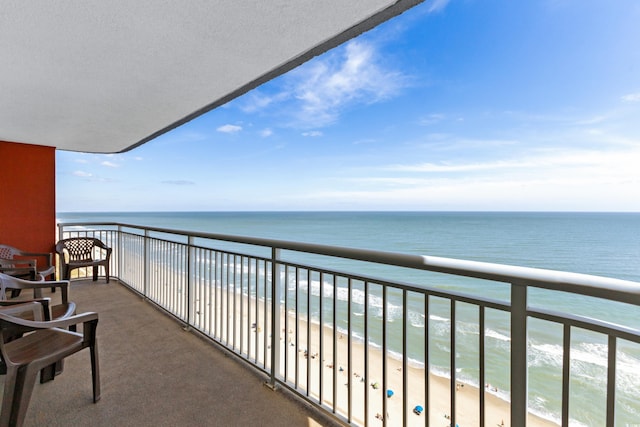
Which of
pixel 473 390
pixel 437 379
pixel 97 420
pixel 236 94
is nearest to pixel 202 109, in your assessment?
pixel 236 94

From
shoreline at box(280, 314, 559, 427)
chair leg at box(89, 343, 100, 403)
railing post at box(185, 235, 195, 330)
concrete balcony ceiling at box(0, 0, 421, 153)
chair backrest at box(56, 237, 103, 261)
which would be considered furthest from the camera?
chair backrest at box(56, 237, 103, 261)

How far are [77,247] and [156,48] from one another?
14.7ft

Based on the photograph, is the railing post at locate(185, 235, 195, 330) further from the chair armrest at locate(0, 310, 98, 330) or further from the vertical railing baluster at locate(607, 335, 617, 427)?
the vertical railing baluster at locate(607, 335, 617, 427)

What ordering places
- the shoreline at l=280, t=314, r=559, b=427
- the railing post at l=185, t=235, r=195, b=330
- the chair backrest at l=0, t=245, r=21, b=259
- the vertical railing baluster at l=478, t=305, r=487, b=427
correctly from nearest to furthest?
the vertical railing baluster at l=478, t=305, r=487, b=427 < the shoreline at l=280, t=314, r=559, b=427 < the railing post at l=185, t=235, r=195, b=330 < the chair backrest at l=0, t=245, r=21, b=259

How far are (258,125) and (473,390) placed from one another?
2139 centimetres

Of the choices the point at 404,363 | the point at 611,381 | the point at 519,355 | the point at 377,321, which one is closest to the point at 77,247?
the point at 404,363

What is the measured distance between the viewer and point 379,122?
70.0 feet

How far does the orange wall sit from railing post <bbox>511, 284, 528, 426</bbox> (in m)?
6.41

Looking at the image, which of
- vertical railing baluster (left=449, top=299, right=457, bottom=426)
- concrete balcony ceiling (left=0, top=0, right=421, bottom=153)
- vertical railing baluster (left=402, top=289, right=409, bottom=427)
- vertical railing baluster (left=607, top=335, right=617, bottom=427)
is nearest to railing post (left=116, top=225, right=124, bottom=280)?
concrete balcony ceiling (left=0, top=0, right=421, bottom=153)

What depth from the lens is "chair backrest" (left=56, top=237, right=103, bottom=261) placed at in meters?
4.77

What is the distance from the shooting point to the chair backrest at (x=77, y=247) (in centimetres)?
477

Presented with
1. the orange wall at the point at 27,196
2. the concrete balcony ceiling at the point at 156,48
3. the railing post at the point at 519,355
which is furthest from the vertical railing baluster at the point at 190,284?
the orange wall at the point at 27,196

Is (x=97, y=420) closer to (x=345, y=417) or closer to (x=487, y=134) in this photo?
(x=345, y=417)

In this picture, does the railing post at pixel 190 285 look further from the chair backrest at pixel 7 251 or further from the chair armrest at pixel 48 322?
the chair backrest at pixel 7 251
